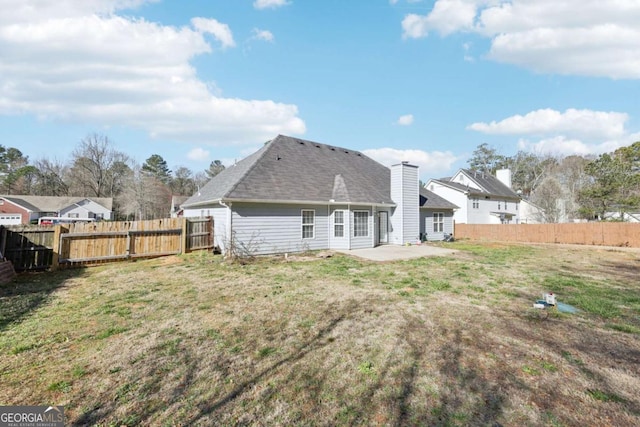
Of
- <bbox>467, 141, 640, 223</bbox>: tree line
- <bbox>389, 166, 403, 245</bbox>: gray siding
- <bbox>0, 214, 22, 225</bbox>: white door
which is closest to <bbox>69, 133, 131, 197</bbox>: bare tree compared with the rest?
<bbox>0, 214, 22, 225</bbox>: white door

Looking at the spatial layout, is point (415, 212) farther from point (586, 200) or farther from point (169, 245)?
point (586, 200)

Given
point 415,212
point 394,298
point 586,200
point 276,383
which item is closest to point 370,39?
point 415,212

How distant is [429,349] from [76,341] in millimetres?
5204

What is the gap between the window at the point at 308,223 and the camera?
1419 centimetres

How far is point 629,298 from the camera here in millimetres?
6551

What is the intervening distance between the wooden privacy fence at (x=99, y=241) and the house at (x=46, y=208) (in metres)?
42.6

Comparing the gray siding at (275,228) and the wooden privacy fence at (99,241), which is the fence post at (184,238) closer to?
→ the wooden privacy fence at (99,241)

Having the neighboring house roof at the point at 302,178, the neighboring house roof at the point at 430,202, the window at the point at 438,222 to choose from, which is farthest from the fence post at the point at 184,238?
the window at the point at 438,222

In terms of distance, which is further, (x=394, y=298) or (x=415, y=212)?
(x=415, y=212)

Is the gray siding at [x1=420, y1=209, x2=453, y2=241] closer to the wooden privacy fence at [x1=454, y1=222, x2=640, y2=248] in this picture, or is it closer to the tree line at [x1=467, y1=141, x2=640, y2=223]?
the wooden privacy fence at [x1=454, y1=222, x2=640, y2=248]

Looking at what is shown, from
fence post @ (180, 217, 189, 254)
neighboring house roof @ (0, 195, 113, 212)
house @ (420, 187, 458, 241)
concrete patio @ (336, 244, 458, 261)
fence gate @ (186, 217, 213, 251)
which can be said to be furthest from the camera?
neighboring house roof @ (0, 195, 113, 212)

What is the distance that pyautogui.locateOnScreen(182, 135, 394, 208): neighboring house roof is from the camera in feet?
43.4

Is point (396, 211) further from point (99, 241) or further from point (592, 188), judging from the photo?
point (592, 188)

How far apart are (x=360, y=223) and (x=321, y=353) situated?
38.6 ft
